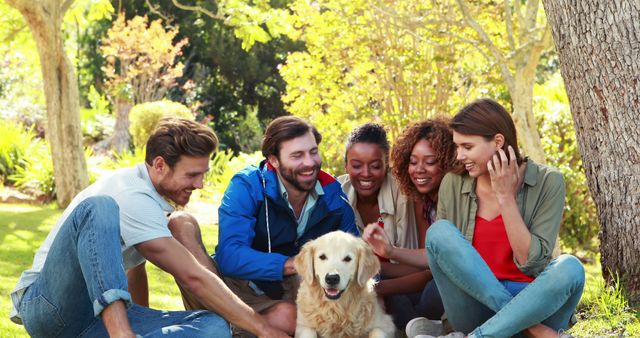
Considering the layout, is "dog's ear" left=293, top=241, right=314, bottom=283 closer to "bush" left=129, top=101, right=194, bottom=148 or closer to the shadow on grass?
the shadow on grass

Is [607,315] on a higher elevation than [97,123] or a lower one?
lower

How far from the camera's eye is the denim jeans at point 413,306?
514cm

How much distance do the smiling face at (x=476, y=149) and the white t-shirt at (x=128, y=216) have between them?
64.6 inches

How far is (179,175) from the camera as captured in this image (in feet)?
14.9

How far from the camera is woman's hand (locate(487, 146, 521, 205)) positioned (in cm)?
447

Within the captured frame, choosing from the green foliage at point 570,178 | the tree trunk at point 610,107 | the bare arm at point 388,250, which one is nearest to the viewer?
the bare arm at point 388,250

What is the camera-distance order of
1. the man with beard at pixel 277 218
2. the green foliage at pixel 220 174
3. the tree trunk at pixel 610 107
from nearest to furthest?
1. the man with beard at pixel 277 218
2. the tree trunk at pixel 610 107
3. the green foliage at pixel 220 174

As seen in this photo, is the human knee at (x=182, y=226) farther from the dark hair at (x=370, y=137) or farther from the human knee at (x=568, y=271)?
the human knee at (x=568, y=271)

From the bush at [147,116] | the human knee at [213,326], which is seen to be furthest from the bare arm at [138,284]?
the bush at [147,116]

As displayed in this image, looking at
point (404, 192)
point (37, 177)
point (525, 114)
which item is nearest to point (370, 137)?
point (404, 192)

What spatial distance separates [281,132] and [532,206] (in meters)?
1.57

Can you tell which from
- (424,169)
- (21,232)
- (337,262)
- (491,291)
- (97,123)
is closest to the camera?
(491,291)

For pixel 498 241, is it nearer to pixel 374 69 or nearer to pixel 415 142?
pixel 415 142

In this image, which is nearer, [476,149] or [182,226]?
[476,149]
